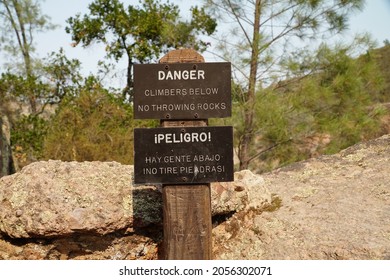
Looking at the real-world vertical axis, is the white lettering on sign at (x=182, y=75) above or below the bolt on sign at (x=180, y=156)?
above

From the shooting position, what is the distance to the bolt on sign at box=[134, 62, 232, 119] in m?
3.72

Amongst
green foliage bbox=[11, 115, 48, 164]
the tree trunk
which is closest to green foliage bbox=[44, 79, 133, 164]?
green foliage bbox=[11, 115, 48, 164]

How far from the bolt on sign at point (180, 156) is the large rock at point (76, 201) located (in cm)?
60

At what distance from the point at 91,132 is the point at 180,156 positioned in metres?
6.27

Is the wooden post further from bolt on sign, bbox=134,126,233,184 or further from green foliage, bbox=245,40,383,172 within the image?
green foliage, bbox=245,40,383,172

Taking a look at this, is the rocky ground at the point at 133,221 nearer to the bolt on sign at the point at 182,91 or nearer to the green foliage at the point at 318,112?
the bolt on sign at the point at 182,91

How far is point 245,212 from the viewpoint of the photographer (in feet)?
15.1

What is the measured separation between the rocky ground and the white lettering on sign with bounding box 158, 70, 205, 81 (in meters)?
1.04

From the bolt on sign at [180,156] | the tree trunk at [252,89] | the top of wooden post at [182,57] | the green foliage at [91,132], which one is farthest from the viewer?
the green foliage at [91,132]

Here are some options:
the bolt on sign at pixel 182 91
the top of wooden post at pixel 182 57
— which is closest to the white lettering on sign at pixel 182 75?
the bolt on sign at pixel 182 91

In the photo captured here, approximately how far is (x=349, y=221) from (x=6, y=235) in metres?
2.83

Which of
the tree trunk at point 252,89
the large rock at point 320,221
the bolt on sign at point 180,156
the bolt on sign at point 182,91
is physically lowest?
the large rock at point 320,221

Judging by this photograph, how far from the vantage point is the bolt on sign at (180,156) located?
12.1ft
